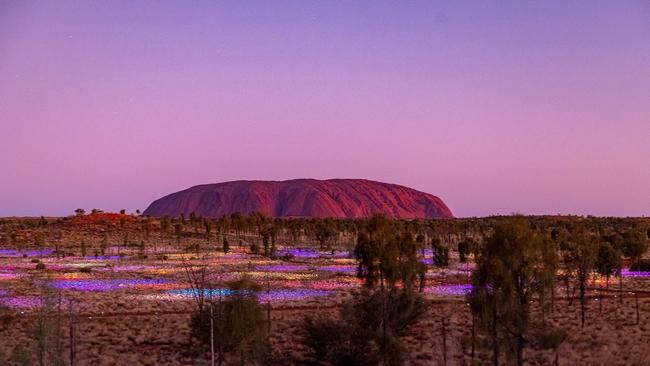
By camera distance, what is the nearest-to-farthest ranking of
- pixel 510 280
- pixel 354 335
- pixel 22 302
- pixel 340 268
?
pixel 510 280, pixel 354 335, pixel 22 302, pixel 340 268

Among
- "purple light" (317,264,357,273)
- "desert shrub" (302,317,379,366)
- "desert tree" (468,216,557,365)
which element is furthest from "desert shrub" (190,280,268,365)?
"purple light" (317,264,357,273)

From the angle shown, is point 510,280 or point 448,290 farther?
point 448,290

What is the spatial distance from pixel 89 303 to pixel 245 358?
1939 centimetres

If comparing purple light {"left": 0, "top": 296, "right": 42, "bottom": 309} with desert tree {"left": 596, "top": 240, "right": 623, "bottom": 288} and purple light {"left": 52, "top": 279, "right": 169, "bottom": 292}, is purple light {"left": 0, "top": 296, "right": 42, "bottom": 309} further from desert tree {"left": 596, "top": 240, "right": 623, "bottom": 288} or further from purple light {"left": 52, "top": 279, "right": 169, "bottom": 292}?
desert tree {"left": 596, "top": 240, "right": 623, "bottom": 288}

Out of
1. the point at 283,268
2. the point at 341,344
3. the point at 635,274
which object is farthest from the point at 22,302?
the point at 635,274

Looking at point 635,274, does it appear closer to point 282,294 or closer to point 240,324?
point 282,294

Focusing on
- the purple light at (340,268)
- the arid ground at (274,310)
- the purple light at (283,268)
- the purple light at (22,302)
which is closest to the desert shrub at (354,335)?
the arid ground at (274,310)

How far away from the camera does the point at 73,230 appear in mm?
112562

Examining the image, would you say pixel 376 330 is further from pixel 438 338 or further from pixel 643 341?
pixel 643 341

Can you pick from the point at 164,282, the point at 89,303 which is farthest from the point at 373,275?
the point at 164,282

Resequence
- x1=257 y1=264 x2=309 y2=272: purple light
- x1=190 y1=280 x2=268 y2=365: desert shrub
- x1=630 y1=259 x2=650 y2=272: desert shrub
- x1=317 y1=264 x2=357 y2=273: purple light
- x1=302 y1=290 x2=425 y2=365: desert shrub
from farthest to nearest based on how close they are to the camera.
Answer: x1=257 y1=264 x2=309 y2=272: purple light, x1=317 y1=264 x2=357 y2=273: purple light, x1=630 y1=259 x2=650 y2=272: desert shrub, x1=302 y1=290 x2=425 y2=365: desert shrub, x1=190 y1=280 x2=268 y2=365: desert shrub

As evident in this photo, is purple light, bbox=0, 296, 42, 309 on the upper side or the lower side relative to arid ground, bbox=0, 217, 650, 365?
upper

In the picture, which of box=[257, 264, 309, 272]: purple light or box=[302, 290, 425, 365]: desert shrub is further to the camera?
box=[257, 264, 309, 272]: purple light

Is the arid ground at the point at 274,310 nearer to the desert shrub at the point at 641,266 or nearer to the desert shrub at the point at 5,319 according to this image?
the desert shrub at the point at 5,319
